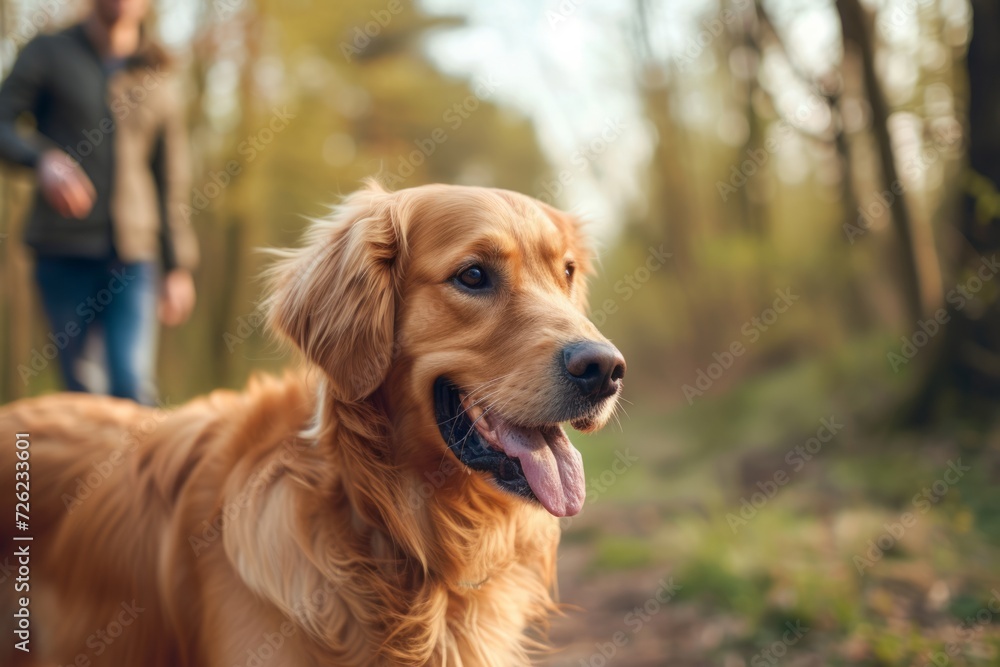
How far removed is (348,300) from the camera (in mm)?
2576

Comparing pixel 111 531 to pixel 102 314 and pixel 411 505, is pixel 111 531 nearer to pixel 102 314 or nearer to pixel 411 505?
pixel 411 505

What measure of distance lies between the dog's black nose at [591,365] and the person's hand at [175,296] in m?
2.71

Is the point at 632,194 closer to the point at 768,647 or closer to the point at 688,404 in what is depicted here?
the point at 688,404

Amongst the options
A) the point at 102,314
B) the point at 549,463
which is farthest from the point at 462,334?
the point at 102,314

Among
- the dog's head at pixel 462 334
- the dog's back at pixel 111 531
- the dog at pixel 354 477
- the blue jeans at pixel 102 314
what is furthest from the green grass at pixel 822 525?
the blue jeans at pixel 102 314

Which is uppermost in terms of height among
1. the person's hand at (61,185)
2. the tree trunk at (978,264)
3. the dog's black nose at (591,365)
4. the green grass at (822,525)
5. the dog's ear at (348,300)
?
the person's hand at (61,185)

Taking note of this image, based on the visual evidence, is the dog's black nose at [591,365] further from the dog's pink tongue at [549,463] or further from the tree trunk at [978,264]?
the tree trunk at [978,264]

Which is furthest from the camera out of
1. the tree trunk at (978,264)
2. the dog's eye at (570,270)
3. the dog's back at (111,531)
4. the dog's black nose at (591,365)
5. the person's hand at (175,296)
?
the tree trunk at (978,264)

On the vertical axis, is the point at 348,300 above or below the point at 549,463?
above

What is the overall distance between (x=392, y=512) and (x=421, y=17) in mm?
13091

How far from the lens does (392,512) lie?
8.05ft

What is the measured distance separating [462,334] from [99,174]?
2392 millimetres

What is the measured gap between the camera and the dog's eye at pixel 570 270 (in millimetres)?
3053

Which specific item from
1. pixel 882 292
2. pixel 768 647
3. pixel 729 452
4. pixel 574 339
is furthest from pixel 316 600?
pixel 882 292
